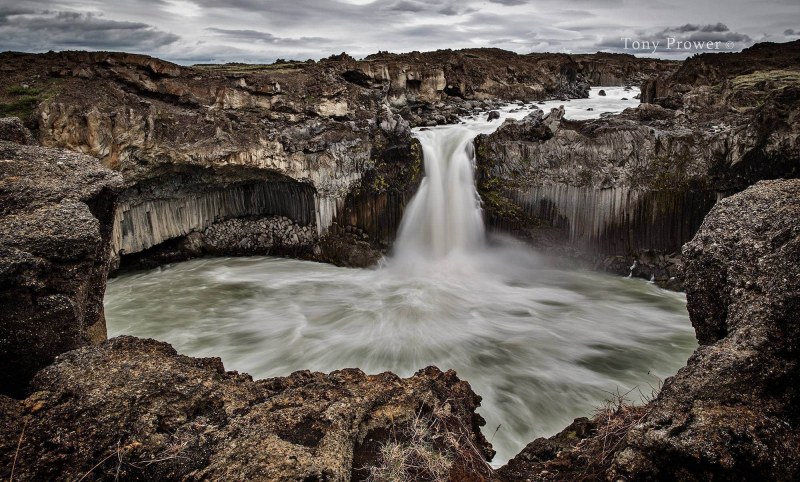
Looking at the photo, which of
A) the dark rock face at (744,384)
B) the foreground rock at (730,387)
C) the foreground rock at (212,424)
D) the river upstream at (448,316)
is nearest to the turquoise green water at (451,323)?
the river upstream at (448,316)

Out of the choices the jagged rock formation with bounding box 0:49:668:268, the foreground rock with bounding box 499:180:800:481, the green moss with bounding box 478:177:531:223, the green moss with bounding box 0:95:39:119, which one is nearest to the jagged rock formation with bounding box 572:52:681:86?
the green moss with bounding box 478:177:531:223

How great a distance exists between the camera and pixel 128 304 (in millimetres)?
12039

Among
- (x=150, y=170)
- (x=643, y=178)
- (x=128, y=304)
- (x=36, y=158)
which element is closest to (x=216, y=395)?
(x=36, y=158)

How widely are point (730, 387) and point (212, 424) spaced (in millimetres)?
3813

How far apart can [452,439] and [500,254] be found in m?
11.1

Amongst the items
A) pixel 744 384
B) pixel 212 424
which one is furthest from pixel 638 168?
pixel 212 424

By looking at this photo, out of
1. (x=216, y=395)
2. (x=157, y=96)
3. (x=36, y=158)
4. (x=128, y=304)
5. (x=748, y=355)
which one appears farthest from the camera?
(x=157, y=96)

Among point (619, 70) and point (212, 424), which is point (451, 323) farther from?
point (619, 70)

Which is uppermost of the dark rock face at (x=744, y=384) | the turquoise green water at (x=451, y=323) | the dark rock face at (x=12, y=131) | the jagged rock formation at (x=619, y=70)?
the jagged rock formation at (x=619, y=70)

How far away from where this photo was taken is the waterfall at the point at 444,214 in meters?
15.0

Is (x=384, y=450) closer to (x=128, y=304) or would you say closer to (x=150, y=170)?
(x=128, y=304)

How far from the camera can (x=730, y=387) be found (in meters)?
3.40

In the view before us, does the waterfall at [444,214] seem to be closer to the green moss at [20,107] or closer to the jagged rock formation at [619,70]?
the green moss at [20,107]

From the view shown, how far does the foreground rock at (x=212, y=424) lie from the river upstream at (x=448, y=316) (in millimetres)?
2908
